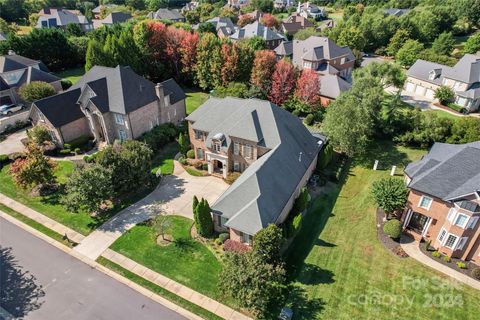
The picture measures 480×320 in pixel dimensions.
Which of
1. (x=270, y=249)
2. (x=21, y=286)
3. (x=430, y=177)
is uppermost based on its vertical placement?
(x=430, y=177)

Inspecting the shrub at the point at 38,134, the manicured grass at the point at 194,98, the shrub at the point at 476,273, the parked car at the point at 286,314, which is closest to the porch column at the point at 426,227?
the shrub at the point at 476,273

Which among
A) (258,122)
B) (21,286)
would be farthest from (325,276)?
(21,286)

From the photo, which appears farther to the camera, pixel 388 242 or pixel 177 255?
pixel 388 242

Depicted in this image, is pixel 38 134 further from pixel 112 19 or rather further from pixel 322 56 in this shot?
pixel 112 19

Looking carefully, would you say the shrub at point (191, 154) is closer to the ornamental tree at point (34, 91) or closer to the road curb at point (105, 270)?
the road curb at point (105, 270)

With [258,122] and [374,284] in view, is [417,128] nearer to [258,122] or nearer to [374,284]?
[258,122]

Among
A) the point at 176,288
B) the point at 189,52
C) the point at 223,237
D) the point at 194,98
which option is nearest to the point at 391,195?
the point at 223,237
